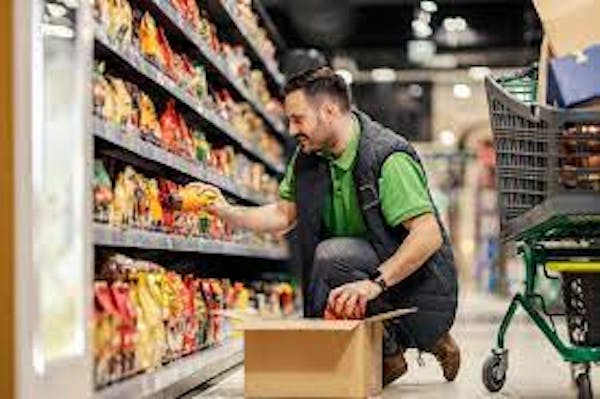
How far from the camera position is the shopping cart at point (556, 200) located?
2.64m

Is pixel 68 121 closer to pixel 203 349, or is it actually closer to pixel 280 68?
pixel 203 349

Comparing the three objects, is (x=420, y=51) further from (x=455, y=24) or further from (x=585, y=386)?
(x=585, y=386)

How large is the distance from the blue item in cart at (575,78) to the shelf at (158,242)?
1176 millimetres

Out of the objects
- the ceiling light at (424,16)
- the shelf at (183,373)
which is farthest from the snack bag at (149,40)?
the ceiling light at (424,16)

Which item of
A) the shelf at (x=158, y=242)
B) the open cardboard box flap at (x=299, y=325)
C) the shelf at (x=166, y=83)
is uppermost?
the shelf at (x=166, y=83)

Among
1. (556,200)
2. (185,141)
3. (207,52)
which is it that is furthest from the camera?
(207,52)

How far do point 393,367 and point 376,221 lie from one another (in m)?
0.50

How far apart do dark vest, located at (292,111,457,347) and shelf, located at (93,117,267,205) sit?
47cm

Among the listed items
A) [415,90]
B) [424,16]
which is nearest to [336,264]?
[424,16]

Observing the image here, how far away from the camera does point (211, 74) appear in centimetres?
529

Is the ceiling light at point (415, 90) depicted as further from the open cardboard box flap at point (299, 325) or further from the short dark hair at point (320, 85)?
the open cardboard box flap at point (299, 325)

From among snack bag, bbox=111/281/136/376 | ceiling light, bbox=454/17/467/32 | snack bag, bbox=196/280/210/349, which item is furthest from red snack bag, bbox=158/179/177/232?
ceiling light, bbox=454/17/467/32

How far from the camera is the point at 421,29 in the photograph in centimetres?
1034

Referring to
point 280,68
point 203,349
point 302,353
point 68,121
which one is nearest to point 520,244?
point 302,353
